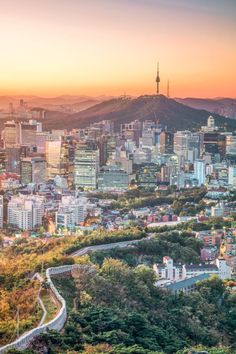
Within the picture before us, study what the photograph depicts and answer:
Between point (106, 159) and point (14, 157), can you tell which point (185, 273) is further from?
point (106, 159)

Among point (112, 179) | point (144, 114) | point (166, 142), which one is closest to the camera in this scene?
point (112, 179)

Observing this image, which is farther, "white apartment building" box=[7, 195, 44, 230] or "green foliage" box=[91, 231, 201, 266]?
"white apartment building" box=[7, 195, 44, 230]

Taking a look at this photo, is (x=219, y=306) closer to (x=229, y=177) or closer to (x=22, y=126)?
(x=229, y=177)

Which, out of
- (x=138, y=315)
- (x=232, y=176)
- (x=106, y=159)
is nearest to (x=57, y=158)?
(x=106, y=159)

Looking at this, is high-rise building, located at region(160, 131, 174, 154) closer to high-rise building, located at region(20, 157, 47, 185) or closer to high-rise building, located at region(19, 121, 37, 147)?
high-rise building, located at region(19, 121, 37, 147)

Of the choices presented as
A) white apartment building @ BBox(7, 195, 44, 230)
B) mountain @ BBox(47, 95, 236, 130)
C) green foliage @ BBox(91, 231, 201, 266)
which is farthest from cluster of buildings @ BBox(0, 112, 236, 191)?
green foliage @ BBox(91, 231, 201, 266)

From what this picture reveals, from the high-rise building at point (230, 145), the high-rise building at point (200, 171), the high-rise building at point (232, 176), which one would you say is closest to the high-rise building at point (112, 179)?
the high-rise building at point (200, 171)
